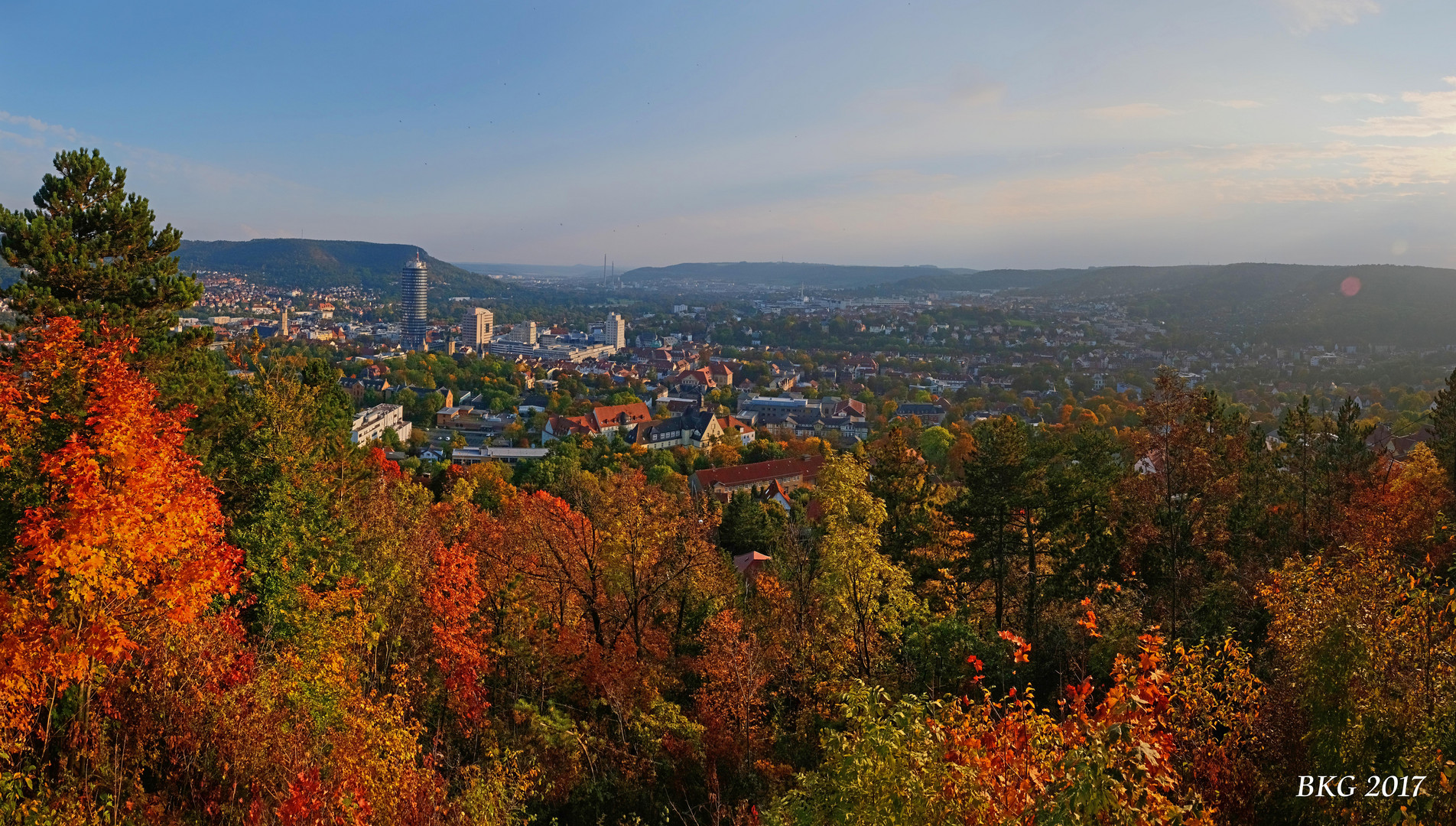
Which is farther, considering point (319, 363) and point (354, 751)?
point (319, 363)

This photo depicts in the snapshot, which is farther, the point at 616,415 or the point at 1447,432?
the point at 616,415

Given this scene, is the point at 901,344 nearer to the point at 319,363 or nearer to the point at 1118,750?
the point at 319,363

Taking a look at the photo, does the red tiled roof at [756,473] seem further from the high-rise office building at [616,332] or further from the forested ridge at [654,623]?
the high-rise office building at [616,332]

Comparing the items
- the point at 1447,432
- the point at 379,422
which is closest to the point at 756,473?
the point at 1447,432

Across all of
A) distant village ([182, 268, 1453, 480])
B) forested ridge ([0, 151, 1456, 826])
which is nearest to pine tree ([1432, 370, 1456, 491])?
forested ridge ([0, 151, 1456, 826])

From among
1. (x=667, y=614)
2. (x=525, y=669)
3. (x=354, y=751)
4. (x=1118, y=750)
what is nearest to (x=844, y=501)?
(x=667, y=614)

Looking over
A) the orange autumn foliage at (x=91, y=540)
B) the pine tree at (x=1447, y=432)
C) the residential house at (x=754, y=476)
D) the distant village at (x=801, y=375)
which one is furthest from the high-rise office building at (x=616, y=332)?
the orange autumn foliage at (x=91, y=540)

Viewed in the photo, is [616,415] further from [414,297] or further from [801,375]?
[414,297]
